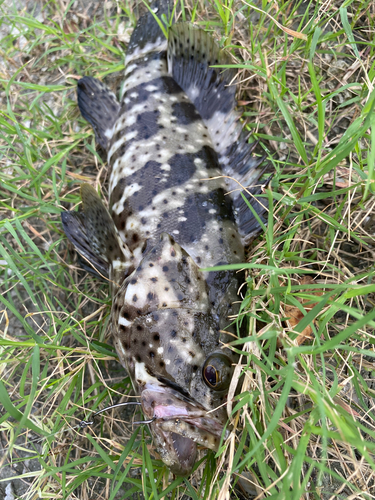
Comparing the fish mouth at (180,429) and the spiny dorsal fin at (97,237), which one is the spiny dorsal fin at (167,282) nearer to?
the spiny dorsal fin at (97,237)

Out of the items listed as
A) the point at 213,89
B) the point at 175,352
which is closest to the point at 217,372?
the point at 175,352

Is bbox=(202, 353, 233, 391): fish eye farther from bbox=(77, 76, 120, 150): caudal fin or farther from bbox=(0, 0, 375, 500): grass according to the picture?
bbox=(77, 76, 120, 150): caudal fin

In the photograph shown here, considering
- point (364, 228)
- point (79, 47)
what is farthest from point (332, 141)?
point (79, 47)

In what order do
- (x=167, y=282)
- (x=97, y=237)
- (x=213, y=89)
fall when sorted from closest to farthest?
(x=167, y=282) < (x=97, y=237) < (x=213, y=89)

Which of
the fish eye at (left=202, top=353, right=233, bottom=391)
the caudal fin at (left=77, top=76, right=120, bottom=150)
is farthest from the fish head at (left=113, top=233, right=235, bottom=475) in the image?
the caudal fin at (left=77, top=76, right=120, bottom=150)

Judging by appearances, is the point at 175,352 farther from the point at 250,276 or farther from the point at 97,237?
the point at 97,237

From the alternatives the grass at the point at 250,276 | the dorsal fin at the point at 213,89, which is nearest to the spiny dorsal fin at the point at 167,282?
the grass at the point at 250,276

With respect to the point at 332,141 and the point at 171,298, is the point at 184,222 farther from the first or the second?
the point at 332,141
